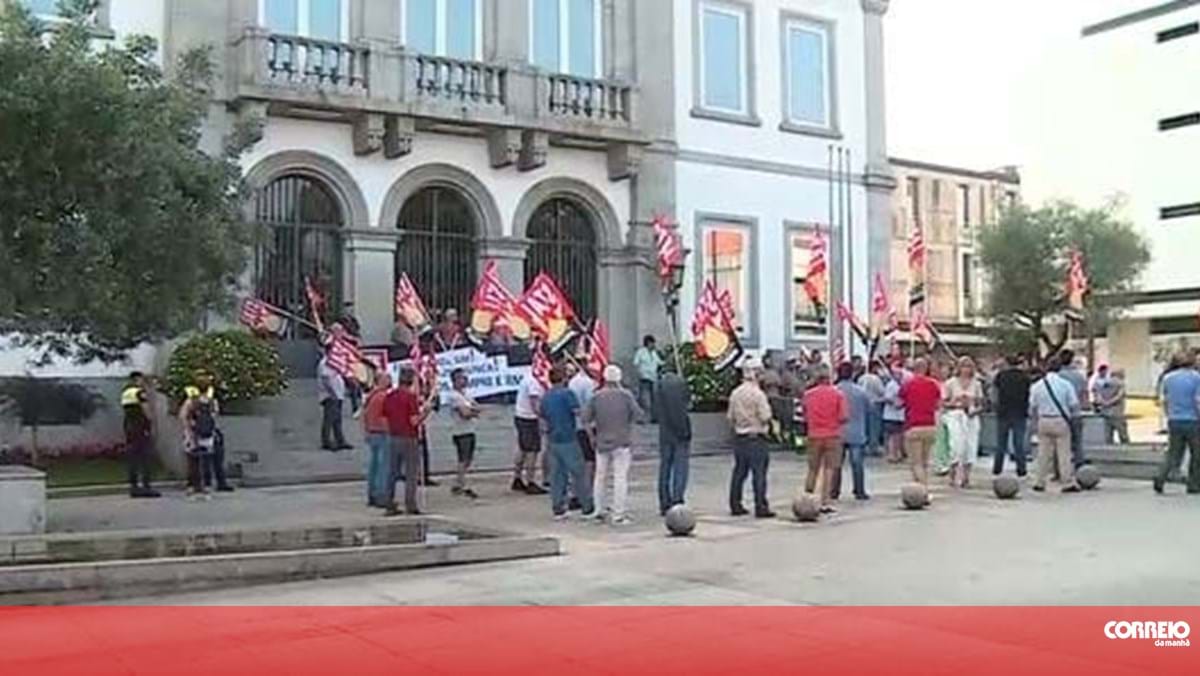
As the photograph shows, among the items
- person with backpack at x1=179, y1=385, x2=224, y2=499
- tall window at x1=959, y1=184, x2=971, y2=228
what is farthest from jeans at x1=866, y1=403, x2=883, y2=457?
tall window at x1=959, y1=184, x2=971, y2=228

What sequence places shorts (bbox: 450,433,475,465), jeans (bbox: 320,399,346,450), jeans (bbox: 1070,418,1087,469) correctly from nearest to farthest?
shorts (bbox: 450,433,475,465), jeans (bbox: 1070,418,1087,469), jeans (bbox: 320,399,346,450)

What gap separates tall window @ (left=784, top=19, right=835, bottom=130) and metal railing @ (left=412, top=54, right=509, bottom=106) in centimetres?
810

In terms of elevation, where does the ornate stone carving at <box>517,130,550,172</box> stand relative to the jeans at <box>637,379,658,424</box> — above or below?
above

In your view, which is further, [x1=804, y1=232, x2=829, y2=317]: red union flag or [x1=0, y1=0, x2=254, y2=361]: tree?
[x1=804, y1=232, x2=829, y2=317]: red union flag

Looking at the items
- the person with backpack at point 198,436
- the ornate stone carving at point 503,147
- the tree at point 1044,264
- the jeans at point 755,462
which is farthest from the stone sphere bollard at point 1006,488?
the tree at point 1044,264

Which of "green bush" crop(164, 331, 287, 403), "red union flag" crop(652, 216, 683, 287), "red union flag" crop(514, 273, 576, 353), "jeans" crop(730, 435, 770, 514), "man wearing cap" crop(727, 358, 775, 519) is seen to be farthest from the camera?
"red union flag" crop(652, 216, 683, 287)

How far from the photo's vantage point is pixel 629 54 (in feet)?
94.1

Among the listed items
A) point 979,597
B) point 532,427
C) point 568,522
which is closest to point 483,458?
point 532,427

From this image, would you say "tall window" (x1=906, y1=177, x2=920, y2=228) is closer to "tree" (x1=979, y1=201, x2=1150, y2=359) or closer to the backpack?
"tree" (x1=979, y1=201, x2=1150, y2=359)

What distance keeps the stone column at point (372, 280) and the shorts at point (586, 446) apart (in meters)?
9.49

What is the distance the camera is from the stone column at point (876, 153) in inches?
1289

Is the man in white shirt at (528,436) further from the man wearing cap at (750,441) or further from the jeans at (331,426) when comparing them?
the jeans at (331,426)

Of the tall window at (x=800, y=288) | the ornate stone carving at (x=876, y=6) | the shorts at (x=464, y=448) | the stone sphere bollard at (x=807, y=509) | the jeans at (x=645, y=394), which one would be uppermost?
the ornate stone carving at (x=876, y=6)

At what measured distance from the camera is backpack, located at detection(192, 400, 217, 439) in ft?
58.6
